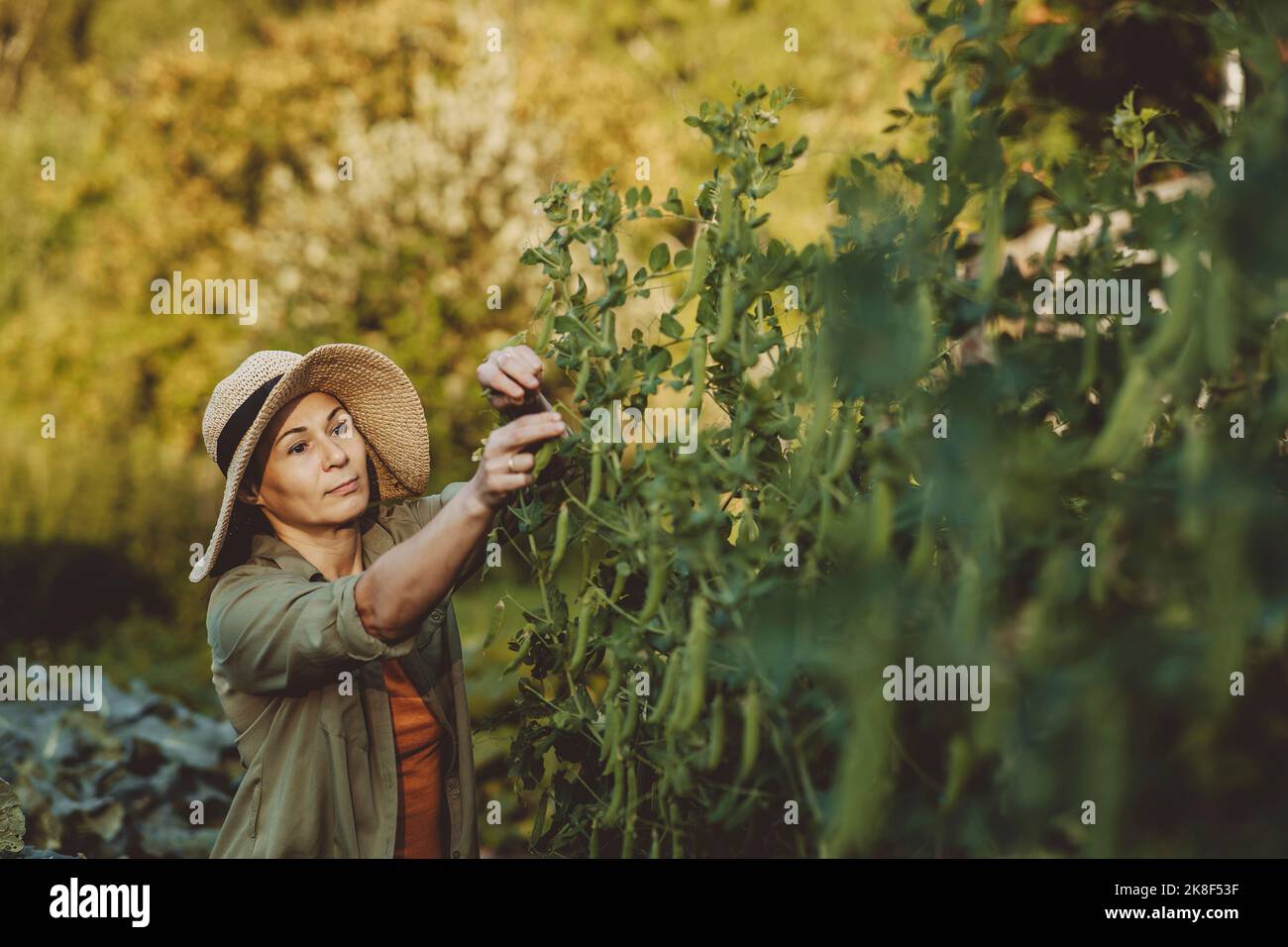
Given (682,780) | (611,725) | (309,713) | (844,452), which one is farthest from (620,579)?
(309,713)

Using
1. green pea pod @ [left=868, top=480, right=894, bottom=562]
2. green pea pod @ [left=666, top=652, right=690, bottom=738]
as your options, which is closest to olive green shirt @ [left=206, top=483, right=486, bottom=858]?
green pea pod @ [left=666, top=652, right=690, bottom=738]

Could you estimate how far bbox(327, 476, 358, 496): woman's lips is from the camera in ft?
6.98

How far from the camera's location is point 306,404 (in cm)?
220

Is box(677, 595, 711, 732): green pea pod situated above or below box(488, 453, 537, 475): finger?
below

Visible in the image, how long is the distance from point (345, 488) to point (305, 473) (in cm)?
7

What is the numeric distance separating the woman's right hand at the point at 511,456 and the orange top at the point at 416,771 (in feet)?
1.86

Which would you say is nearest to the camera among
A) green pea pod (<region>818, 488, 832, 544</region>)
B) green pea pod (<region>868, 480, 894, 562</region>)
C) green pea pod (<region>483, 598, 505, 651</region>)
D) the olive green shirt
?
green pea pod (<region>868, 480, 894, 562</region>)

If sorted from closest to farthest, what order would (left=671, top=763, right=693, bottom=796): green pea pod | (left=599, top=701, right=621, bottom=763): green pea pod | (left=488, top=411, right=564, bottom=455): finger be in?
(left=671, top=763, right=693, bottom=796): green pea pod → (left=599, top=701, right=621, bottom=763): green pea pod → (left=488, top=411, right=564, bottom=455): finger

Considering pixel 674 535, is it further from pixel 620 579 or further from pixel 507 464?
pixel 507 464

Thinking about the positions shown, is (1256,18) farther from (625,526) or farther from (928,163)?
(625,526)

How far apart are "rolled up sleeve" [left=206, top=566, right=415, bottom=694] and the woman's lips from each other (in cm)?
16

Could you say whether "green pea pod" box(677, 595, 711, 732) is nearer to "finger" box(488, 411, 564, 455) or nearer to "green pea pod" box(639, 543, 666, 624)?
"green pea pod" box(639, 543, 666, 624)

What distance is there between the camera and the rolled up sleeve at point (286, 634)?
5.82ft

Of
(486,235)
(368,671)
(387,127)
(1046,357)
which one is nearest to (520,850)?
(368,671)
